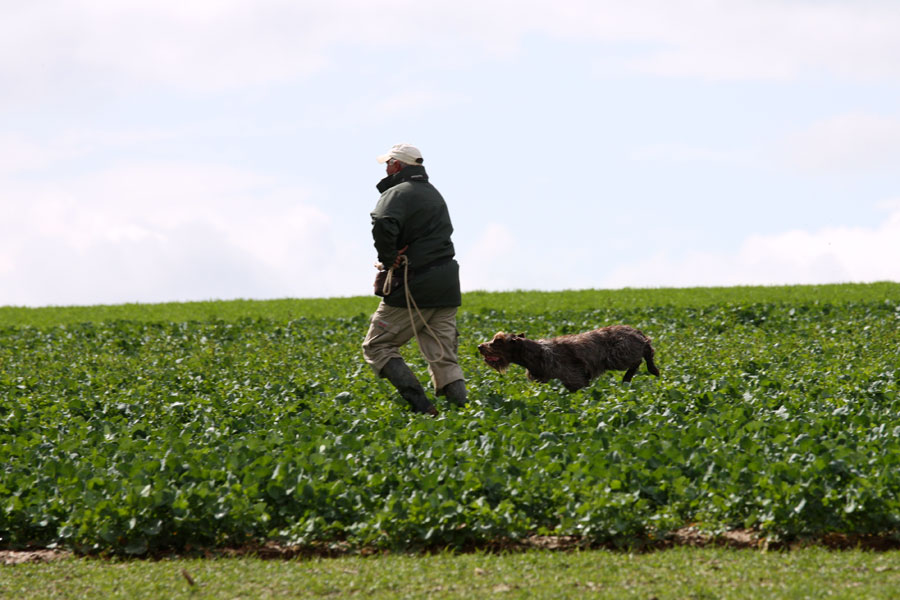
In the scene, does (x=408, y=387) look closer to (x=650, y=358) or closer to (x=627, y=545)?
(x=650, y=358)

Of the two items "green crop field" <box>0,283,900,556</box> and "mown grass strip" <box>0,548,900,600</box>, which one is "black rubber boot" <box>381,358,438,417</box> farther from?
"mown grass strip" <box>0,548,900,600</box>

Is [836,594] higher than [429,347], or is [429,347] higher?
[429,347]

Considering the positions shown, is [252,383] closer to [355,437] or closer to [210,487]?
[355,437]

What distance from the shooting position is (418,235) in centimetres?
1030

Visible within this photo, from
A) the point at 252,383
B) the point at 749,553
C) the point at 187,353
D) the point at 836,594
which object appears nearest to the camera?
the point at 836,594

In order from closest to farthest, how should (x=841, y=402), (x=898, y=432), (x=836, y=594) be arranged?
(x=836, y=594)
(x=898, y=432)
(x=841, y=402)

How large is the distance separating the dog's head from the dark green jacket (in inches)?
48.1

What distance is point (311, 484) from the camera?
7.32 meters

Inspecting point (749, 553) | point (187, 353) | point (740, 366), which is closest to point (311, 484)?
point (749, 553)

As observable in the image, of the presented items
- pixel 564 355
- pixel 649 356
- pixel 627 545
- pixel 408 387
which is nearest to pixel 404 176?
pixel 408 387

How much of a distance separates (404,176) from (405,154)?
0.25 metres

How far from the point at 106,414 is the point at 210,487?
4.77 meters

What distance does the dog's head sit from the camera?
1152cm

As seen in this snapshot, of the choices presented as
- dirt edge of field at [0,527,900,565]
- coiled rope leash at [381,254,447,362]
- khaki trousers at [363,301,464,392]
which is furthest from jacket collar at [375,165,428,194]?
dirt edge of field at [0,527,900,565]
